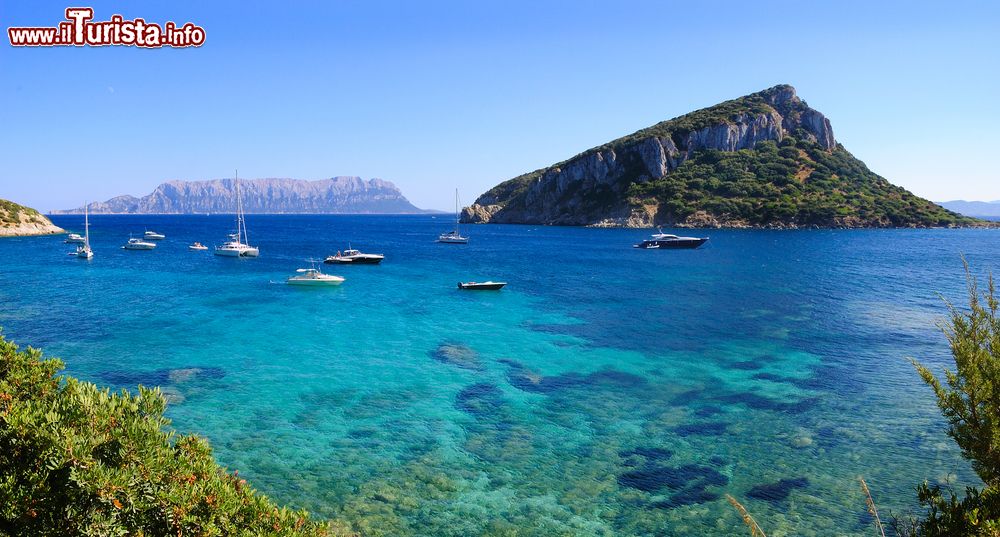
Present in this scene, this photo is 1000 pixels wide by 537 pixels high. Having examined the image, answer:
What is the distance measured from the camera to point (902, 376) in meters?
29.3

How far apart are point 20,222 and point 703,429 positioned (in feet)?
544

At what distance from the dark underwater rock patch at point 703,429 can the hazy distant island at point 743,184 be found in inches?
5870

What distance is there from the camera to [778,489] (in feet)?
58.2

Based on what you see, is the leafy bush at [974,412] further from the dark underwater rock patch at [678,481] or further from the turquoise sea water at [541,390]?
the dark underwater rock patch at [678,481]

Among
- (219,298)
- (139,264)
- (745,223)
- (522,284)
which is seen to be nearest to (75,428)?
(219,298)

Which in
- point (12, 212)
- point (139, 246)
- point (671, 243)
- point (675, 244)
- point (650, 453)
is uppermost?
point (12, 212)

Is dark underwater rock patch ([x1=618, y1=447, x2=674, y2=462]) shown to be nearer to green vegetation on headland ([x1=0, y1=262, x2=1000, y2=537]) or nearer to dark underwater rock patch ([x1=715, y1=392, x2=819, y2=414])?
dark underwater rock patch ([x1=715, y1=392, x2=819, y2=414])

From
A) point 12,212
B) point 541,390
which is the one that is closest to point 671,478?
point 541,390

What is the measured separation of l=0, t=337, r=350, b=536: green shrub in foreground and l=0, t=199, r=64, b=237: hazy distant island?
15849 cm

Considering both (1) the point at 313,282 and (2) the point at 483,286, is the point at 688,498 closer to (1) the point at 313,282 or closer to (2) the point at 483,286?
(2) the point at 483,286

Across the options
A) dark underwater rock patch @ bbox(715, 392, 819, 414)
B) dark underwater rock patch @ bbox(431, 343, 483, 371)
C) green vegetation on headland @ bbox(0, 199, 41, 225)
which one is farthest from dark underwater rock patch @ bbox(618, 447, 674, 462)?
green vegetation on headland @ bbox(0, 199, 41, 225)

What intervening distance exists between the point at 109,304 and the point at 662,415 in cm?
4820

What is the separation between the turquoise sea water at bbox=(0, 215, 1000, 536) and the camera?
17.2 metres

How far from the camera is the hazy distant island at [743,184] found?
161m
